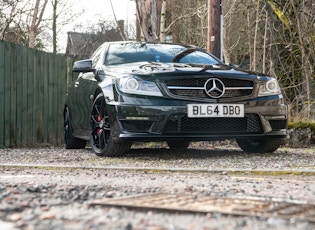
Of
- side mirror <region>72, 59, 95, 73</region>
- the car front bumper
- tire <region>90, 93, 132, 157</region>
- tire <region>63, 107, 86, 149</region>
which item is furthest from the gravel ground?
tire <region>63, 107, 86, 149</region>

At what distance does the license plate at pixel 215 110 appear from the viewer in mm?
6617

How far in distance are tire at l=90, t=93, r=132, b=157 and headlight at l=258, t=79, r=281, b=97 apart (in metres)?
1.62

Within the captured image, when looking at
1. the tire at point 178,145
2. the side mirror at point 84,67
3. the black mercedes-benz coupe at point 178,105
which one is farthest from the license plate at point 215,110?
the tire at point 178,145

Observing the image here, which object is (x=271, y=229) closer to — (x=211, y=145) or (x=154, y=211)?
(x=154, y=211)

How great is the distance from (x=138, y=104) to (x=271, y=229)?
4115 mm

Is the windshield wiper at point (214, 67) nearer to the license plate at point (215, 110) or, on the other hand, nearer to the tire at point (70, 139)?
the license plate at point (215, 110)

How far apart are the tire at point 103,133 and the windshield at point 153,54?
0.69 meters

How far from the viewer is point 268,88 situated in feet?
23.6

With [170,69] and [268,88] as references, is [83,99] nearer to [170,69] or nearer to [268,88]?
[170,69]

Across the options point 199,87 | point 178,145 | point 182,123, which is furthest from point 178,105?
point 178,145

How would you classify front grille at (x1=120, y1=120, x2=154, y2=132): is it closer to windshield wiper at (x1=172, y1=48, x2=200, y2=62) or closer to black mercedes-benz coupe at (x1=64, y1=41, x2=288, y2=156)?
black mercedes-benz coupe at (x1=64, y1=41, x2=288, y2=156)

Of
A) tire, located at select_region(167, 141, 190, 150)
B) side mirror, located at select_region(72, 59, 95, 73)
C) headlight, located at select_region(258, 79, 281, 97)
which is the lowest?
tire, located at select_region(167, 141, 190, 150)

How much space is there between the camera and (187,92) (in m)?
6.77

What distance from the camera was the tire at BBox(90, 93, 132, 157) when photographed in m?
6.90
